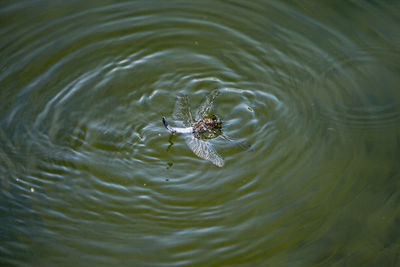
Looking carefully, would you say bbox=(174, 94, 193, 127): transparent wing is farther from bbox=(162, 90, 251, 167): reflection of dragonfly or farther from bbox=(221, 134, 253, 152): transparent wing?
bbox=(221, 134, 253, 152): transparent wing

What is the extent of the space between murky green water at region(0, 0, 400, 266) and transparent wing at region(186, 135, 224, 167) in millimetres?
61

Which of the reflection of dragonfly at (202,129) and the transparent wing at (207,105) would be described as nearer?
the reflection of dragonfly at (202,129)

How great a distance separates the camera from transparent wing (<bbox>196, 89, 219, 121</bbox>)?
13.1 ft

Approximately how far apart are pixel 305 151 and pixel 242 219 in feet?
3.05

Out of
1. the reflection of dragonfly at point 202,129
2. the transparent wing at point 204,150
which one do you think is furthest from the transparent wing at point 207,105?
the transparent wing at point 204,150

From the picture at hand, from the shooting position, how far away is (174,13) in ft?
16.8

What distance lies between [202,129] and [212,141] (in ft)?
0.50

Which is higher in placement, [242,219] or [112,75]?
[112,75]

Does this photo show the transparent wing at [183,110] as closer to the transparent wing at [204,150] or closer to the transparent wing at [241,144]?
the transparent wing at [204,150]

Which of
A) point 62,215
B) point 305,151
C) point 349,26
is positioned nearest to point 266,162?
point 305,151

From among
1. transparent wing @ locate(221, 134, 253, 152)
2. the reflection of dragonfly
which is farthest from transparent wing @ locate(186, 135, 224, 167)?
transparent wing @ locate(221, 134, 253, 152)

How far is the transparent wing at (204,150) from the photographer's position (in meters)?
3.66

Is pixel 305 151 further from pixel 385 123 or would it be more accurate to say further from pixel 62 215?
pixel 62 215

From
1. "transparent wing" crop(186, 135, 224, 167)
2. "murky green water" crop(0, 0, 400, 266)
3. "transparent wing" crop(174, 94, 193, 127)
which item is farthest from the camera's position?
"transparent wing" crop(174, 94, 193, 127)
